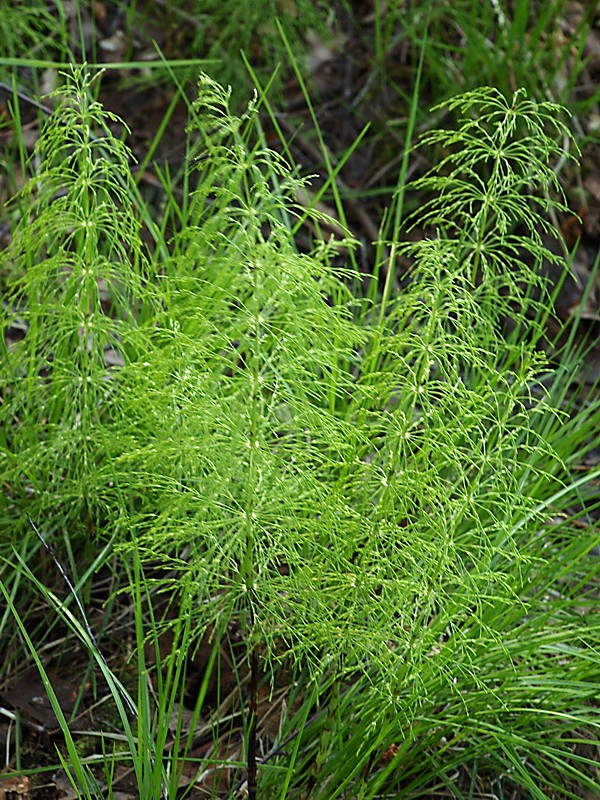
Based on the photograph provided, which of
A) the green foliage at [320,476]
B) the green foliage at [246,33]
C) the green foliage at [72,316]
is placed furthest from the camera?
the green foliage at [246,33]

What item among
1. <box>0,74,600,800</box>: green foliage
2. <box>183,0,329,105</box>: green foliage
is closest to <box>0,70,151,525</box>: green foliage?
<box>0,74,600,800</box>: green foliage

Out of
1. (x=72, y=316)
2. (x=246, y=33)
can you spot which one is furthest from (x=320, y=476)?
(x=246, y=33)

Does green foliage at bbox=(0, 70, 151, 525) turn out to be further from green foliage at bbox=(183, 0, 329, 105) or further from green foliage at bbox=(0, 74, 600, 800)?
green foliage at bbox=(183, 0, 329, 105)

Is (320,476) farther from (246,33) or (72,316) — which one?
(246,33)

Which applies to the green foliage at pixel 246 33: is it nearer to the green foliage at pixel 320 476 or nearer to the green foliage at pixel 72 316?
the green foliage at pixel 320 476

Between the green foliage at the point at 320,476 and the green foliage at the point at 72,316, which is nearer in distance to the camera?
the green foliage at the point at 320,476

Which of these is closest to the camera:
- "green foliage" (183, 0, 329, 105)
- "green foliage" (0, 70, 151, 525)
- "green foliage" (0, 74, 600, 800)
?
"green foliage" (0, 74, 600, 800)

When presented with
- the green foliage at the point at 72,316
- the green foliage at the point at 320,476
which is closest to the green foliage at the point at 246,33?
the green foliage at the point at 320,476

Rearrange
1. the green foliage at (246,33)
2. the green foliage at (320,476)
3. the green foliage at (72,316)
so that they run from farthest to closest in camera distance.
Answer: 1. the green foliage at (246,33)
2. the green foliage at (72,316)
3. the green foliage at (320,476)

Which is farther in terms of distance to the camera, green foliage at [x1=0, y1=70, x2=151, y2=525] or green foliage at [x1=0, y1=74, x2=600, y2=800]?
green foliage at [x1=0, y1=70, x2=151, y2=525]

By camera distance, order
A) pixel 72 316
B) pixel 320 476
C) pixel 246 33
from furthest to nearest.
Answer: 1. pixel 246 33
2. pixel 72 316
3. pixel 320 476

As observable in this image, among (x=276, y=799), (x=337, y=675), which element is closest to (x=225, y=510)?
(x=337, y=675)

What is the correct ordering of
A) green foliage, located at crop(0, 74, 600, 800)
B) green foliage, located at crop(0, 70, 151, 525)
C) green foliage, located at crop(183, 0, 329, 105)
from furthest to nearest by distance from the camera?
green foliage, located at crop(183, 0, 329, 105), green foliage, located at crop(0, 70, 151, 525), green foliage, located at crop(0, 74, 600, 800)

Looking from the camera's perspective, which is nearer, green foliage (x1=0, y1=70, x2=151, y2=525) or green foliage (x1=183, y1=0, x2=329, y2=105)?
green foliage (x1=0, y1=70, x2=151, y2=525)
